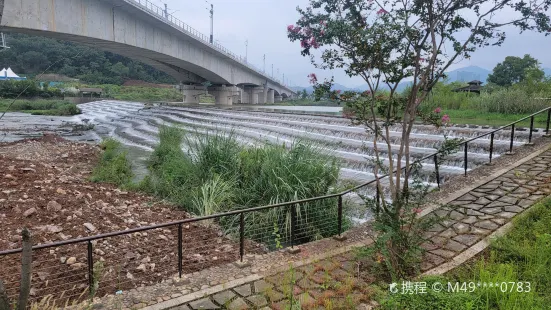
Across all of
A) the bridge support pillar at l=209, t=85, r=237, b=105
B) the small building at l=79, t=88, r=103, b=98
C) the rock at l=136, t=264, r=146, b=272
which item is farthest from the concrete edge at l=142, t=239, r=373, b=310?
the small building at l=79, t=88, r=103, b=98

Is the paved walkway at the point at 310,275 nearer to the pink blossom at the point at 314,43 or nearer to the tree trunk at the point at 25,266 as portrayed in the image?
the tree trunk at the point at 25,266

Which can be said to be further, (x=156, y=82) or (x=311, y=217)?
(x=156, y=82)

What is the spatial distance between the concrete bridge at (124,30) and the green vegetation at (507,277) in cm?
442

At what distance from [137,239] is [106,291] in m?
1.65

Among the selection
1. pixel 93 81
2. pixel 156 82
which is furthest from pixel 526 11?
pixel 156 82

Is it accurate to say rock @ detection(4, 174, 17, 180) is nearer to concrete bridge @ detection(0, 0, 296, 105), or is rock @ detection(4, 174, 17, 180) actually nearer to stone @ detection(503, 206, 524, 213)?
concrete bridge @ detection(0, 0, 296, 105)

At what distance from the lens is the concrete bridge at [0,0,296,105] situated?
1398 centimetres

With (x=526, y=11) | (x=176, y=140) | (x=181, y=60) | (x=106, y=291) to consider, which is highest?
(x=181, y=60)

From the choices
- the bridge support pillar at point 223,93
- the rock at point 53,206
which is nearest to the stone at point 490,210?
the rock at point 53,206

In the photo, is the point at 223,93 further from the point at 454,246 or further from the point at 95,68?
the point at 95,68

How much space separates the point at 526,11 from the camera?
4.21 metres

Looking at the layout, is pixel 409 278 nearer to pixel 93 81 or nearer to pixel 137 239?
pixel 137 239

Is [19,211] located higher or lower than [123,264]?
higher

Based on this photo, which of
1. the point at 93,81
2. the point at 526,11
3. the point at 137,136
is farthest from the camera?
Result: the point at 93,81
